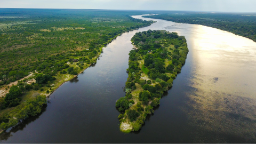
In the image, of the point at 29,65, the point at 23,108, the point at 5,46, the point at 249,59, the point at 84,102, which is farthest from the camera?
the point at 5,46

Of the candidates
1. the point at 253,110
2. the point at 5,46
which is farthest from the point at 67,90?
the point at 5,46

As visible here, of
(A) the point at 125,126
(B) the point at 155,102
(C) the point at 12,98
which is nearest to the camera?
(A) the point at 125,126

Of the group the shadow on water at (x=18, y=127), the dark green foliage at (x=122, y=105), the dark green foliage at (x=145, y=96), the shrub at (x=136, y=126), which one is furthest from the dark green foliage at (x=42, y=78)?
the shrub at (x=136, y=126)

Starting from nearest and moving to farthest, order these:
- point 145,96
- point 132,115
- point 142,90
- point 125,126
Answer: point 125,126, point 132,115, point 145,96, point 142,90

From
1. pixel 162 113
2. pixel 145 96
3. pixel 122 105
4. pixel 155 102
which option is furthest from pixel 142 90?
pixel 162 113

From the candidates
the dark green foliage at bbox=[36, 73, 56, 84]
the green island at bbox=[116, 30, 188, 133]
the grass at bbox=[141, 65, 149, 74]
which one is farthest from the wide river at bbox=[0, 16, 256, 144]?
the grass at bbox=[141, 65, 149, 74]

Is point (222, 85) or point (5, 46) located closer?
point (222, 85)

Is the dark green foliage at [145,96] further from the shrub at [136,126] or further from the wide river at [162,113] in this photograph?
the shrub at [136,126]

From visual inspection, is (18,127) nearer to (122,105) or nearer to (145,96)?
(122,105)

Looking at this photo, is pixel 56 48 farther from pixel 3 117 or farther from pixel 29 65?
pixel 3 117
